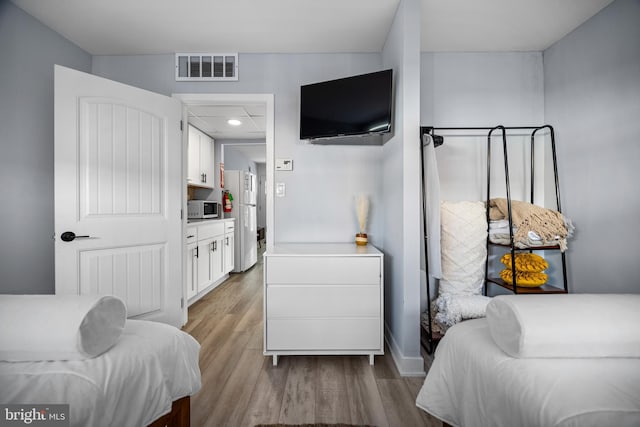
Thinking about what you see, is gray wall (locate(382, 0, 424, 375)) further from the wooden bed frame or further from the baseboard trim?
the wooden bed frame

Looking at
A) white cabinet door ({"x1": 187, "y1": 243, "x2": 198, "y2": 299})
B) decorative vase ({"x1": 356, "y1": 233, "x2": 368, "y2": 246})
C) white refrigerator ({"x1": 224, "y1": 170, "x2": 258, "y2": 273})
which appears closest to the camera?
decorative vase ({"x1": 356, "y1": 233, "x2": 368, "y2": 246})

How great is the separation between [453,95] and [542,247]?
4.68 feet

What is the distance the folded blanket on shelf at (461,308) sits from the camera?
213cm

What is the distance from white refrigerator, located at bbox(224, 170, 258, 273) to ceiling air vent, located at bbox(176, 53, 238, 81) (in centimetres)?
248

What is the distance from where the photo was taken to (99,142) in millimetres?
2162

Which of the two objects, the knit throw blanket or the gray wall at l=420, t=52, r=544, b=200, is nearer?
the knit throw blanket

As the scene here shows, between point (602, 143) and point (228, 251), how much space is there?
4268 millimetres

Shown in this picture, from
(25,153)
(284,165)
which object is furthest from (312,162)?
(25,153)

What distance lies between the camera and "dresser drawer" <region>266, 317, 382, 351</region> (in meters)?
2.02

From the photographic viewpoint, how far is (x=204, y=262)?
3.65 metres

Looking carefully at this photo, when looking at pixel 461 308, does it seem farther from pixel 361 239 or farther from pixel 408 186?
pixel 408 186

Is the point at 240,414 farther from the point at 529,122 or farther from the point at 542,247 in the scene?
the point at 529,122

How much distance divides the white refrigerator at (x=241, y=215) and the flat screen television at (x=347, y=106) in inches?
114

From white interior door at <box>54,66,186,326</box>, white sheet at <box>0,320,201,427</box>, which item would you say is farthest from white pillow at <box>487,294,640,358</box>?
white interior door at <box>54,66,186,326</box>
